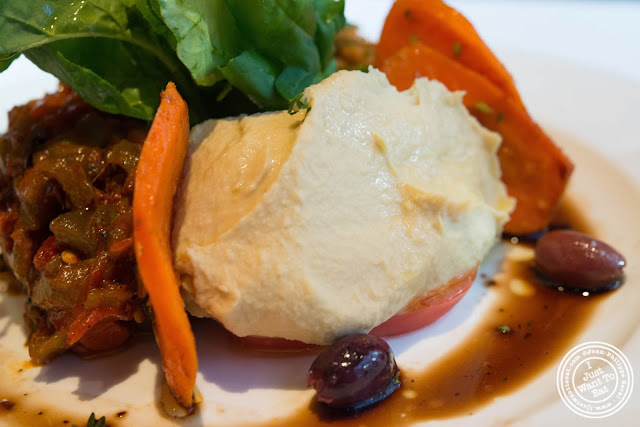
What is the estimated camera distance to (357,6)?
5.59m

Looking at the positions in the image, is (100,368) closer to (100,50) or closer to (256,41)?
(100,50)

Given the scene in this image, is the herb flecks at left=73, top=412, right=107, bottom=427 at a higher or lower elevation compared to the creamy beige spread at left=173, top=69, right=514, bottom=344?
lower

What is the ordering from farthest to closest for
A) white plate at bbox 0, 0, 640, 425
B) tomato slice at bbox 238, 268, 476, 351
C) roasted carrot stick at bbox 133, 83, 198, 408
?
tomato slice at bbox 238, 268, 476, 351 → white plate at bbox 0, 0, 640, 425 → roasted carrot stick at bbox 133, 83, 198, 408

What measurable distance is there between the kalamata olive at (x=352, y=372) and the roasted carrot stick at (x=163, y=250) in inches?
17.3

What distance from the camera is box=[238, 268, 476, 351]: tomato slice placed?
237 cm

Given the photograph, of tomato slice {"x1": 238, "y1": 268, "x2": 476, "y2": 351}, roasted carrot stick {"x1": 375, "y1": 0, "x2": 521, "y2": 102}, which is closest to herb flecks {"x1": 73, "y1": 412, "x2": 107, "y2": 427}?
tomato slice {"x1": 238, "y1": 268, "x2": 476, "y2": 351}

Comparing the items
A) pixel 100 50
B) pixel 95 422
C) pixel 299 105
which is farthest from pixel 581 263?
pixel 100 50

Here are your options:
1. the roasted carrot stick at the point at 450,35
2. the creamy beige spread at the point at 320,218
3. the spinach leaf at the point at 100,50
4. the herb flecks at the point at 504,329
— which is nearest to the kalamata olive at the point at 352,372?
the creamy beige spread at the point at 320,218

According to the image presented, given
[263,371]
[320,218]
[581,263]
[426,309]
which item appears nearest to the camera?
[320,218]

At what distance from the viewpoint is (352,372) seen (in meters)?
1.95

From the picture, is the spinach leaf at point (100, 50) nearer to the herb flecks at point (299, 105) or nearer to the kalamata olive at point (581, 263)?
the herb flecks at point (299, 105)

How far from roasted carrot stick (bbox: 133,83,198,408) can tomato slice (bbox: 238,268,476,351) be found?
41cm

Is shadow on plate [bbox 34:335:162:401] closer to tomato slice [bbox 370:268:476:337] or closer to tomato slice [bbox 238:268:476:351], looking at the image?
tomato slice [bbox 238:268:476:351]

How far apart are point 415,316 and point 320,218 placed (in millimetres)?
626
